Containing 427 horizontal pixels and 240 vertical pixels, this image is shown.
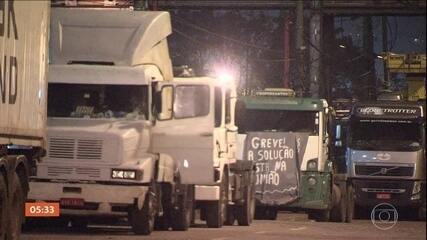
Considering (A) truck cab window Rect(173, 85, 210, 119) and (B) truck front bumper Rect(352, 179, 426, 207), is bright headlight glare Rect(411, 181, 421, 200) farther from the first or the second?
(A) truck cab window Rect(173, 85, 210, 119)

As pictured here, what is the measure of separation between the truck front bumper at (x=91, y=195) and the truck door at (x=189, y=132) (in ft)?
6.38

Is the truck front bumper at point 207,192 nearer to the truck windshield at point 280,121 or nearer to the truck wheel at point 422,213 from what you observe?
the truck windshield at point 280,121

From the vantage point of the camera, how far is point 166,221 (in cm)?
2012

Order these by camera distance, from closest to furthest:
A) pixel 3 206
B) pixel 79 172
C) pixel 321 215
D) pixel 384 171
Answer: pixel 3 206 < pixel 79 172 < pixel 321 215 < pixel 384 171

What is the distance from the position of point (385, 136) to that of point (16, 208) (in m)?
18.9

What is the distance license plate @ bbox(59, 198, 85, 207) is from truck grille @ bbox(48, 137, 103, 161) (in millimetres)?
724

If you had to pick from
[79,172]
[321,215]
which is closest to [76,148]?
[79,172]

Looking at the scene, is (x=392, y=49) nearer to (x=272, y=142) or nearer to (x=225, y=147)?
(x=272, y=142)

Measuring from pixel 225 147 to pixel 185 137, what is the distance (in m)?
1.98

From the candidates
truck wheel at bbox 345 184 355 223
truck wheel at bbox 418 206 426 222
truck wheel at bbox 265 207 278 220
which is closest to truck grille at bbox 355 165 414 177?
truck wheel at bbox 345 184 355 223

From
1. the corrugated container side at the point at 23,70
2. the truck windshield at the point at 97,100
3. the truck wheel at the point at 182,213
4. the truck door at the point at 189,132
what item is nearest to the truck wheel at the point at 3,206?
the corrugated container side at the point at 23,70

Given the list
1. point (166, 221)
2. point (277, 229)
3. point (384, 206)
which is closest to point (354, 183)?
point (384, 206)

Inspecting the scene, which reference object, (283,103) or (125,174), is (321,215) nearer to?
(283,103)

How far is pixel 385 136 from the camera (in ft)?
102
